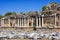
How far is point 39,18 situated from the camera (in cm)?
3956

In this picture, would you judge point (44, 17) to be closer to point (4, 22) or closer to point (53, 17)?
point (53, 17)

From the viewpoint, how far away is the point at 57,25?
38.0m

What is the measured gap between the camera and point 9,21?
42625 mm

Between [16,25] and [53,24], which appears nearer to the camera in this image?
[53,24]

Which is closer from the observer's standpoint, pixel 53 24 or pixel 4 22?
pixel 53 24

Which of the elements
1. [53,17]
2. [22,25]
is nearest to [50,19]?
[53,17]

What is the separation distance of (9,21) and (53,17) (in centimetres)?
1116

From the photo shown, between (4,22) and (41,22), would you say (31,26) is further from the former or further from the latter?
(4,22)

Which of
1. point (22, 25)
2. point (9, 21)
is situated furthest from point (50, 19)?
point (9, 21)

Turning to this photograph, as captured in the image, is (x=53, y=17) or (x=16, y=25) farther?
(x=16, y=25)

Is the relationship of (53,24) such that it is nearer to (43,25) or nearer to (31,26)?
(43,25)

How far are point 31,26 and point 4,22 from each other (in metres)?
7.18

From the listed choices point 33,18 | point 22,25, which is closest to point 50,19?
point 33,18

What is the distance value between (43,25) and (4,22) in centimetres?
1007
